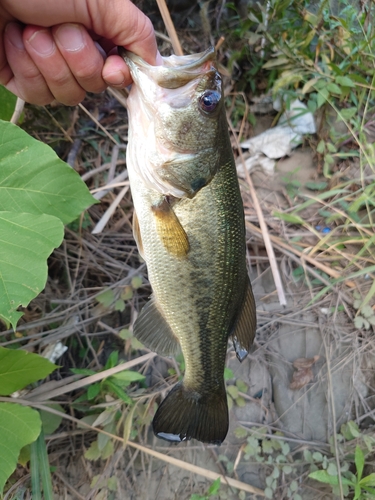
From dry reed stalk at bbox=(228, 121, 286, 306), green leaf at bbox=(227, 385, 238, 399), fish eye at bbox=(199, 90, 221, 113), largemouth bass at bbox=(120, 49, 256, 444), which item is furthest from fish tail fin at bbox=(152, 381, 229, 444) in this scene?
fish eye at bbox=(199, 90, 221, 113)

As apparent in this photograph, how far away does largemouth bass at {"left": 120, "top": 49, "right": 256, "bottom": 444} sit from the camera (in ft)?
3.88

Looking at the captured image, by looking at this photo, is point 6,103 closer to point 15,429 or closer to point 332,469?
point 15,429

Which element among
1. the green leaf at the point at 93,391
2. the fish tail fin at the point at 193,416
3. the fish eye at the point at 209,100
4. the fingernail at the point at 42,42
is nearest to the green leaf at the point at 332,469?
the fish tail fin at the point at 193,416

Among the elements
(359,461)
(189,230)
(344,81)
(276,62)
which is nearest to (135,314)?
(189,230)

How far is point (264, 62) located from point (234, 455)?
262 centimetres

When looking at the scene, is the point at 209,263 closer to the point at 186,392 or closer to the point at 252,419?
the point at 186,392

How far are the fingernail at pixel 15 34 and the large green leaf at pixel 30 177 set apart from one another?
0.32m

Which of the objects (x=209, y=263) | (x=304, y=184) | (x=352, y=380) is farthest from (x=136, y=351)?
(x=304, y=184)

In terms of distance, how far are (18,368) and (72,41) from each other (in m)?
1.18

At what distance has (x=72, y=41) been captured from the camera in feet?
3.80

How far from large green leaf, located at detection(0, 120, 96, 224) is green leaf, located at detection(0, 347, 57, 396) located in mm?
564

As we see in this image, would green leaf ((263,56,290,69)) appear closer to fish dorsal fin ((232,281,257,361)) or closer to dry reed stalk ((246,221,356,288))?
dry reed stalk ((246,221,356,288))

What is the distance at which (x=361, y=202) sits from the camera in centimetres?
231

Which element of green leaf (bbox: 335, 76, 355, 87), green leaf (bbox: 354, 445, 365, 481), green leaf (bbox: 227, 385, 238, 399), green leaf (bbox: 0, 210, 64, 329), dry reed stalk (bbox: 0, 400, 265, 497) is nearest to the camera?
green leaf (bbox: 0, 210, 64, 329)
